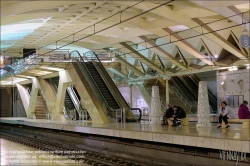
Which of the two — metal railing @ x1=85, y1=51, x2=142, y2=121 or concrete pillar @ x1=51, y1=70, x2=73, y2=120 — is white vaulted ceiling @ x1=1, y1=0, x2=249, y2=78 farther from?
concrete pillar @ x1=51, y1=70, x2=73, y2=120

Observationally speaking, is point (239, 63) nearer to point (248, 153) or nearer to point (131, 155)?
point (131, 155)

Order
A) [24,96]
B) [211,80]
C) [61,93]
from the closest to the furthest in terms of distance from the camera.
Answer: [61,93] → [211,80] → [24,96]

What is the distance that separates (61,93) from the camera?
86.0ft

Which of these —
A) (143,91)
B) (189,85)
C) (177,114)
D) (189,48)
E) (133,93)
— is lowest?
(177,114)

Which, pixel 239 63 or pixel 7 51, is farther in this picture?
pixel 7 51

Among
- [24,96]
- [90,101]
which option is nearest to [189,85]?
[90,101]

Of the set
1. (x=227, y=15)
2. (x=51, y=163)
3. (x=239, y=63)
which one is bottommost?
(x=51, y=163)

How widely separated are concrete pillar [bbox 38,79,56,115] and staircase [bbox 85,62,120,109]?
652cm

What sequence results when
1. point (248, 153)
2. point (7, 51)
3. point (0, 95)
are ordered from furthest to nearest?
point (0, 95) < point (7, 51) < point (248, 153)

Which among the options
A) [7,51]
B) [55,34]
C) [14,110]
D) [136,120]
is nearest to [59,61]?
[136,120]

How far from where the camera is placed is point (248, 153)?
9.96 metres

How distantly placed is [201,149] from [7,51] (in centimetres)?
3430

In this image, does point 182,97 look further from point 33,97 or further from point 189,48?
point 33,97

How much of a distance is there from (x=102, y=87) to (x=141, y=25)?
555cm
